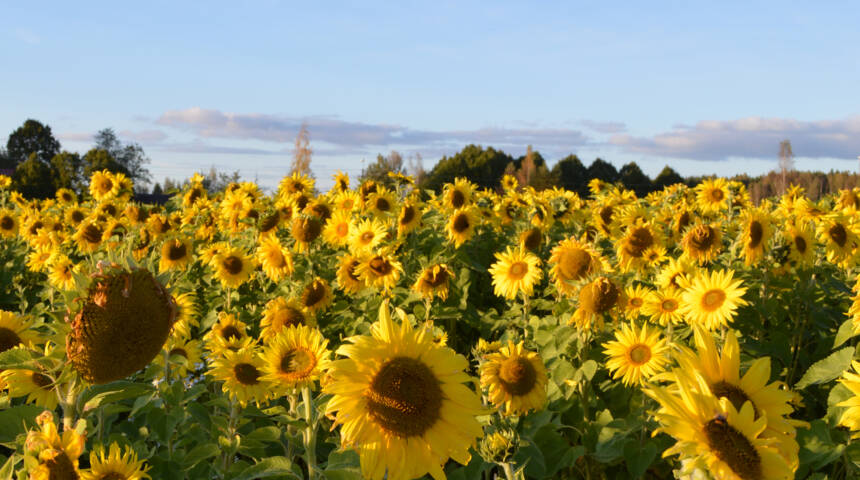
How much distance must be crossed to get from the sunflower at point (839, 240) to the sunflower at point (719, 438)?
469 cm

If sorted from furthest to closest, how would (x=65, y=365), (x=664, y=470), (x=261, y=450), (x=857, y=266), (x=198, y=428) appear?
1. (x=857, y=266)
2. (x=664, y=470)
3. (x=198, y=428)
4. (x=261, y=450)
5. (x=65, y=365)

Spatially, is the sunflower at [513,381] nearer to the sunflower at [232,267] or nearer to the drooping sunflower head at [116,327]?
the drooping sunflower head at [116,327]

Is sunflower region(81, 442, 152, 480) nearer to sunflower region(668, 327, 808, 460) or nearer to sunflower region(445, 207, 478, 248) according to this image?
sunflower region(668, 327, 808, 460)

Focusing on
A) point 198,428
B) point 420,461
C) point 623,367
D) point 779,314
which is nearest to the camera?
point 420,461

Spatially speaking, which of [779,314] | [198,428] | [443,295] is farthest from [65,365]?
[779,314]

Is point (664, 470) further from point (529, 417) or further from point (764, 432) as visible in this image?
point (764, 432)

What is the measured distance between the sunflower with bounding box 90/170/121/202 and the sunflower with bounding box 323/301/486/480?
9820 mm

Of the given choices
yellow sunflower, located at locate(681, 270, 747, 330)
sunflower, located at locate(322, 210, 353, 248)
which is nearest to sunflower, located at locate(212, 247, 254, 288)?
sunflower, located at locate(322, 210, 353, 248)

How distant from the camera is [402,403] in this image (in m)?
1.81

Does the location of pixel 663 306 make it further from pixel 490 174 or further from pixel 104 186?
pixel 490 174

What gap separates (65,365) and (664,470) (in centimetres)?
378

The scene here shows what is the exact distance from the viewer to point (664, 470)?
4.16 m

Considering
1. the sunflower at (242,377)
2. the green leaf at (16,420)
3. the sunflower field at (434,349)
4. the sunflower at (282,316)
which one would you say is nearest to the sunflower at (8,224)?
the sunflower field at (434,349)

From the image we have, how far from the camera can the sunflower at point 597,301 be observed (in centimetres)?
388
